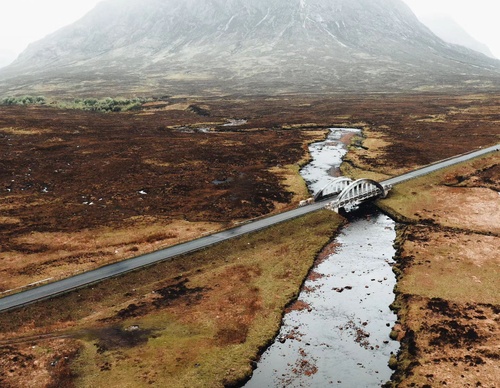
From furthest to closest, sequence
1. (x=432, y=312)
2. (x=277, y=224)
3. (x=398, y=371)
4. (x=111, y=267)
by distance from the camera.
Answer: (x=277, y=224)
(x=111, y=267)
(x=432, y=312)
(x=398, y=371)

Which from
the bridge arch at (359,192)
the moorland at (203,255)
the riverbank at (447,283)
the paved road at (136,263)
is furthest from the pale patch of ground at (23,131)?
the riverbank at (447,283)

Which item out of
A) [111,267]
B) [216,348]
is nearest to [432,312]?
[216,348]

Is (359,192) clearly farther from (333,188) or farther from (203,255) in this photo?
(203,255)

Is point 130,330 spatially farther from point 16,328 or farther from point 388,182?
point 388,182

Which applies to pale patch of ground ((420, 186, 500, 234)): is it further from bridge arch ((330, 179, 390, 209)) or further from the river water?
the river water

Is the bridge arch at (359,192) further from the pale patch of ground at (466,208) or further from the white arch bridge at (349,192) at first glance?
the pale patch of ground at (466,208)

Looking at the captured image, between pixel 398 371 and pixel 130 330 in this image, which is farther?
pixel 130 330
